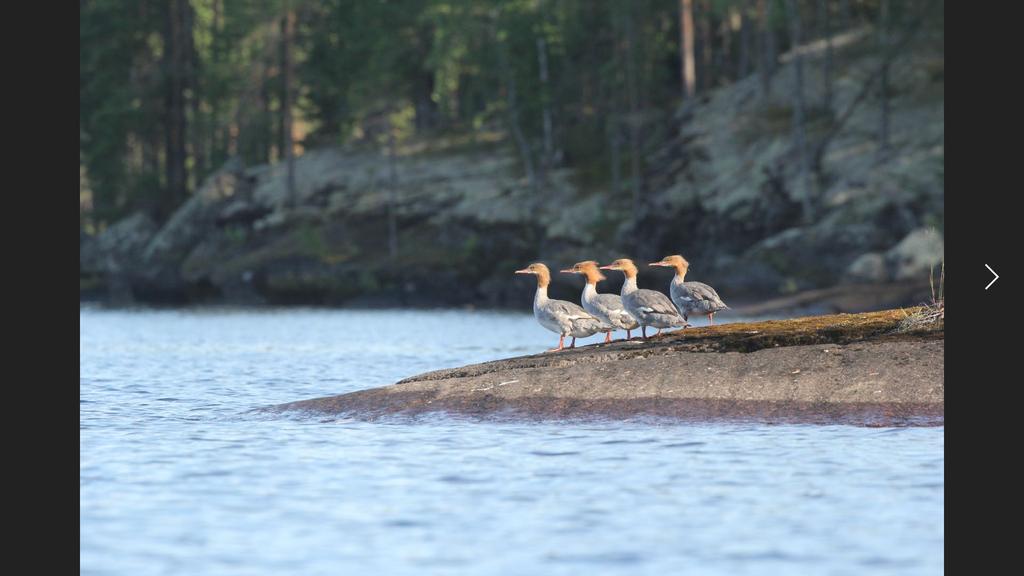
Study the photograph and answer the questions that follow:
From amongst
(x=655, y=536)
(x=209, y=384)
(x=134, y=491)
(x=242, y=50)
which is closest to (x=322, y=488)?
(x=134, y=491)

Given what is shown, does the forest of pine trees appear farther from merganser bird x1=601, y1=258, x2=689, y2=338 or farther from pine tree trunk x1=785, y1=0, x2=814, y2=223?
merganser bird x1=601, y1=258, x2=689, y2=338

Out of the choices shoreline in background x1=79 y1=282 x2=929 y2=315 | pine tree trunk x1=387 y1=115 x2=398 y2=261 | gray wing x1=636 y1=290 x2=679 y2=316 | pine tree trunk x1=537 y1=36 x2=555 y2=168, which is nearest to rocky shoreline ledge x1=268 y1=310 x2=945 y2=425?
gray wing x1=636 y1=290 x2=679 y2=316

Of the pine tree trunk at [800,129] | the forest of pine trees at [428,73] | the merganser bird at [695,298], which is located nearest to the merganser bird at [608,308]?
the merganser bird at [695,298]

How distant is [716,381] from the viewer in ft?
62.0

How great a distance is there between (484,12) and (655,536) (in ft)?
222

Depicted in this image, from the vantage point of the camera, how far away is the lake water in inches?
419

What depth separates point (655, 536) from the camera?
11312 mm

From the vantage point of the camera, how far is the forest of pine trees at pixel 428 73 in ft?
240

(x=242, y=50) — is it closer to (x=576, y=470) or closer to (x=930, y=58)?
(x=930, y=58)

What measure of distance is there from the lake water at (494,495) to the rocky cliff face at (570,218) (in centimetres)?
3625

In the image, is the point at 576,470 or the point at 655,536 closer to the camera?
the point at 655,536

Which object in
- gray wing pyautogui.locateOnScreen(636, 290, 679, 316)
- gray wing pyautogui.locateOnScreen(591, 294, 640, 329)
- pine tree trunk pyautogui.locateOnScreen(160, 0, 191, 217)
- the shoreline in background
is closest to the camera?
gray wing pyautogui.locateOnScreen(636, 290, 679, 316)

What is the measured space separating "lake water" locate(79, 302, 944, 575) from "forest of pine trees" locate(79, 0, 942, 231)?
1851 inches

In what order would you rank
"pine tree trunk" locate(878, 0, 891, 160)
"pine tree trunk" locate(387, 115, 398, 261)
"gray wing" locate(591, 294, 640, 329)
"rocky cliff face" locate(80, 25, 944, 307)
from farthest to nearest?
"pine tree trunk" locate(387, 115, 398, 261)
"pine tree trunk" locate(878, 0, 891, 160)
"rocky cliff face" locate(80, 25, 944, 307)
"gray wing" locate(591, 294, 640, 329)
